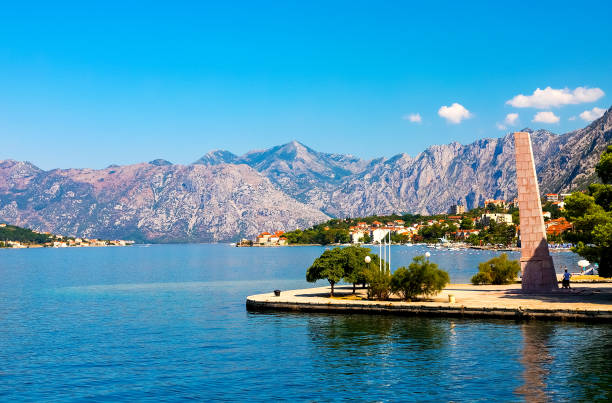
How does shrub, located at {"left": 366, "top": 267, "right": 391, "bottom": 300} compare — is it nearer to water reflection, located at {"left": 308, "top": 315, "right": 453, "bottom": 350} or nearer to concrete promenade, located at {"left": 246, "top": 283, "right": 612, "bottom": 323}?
concrete promenade, located at {"left": 246, "top": 283, "right": 612, "bottom": 323}

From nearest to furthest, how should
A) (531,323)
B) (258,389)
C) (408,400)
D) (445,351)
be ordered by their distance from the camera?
(408,400) → (258,389) → (445,351) → (531,323)

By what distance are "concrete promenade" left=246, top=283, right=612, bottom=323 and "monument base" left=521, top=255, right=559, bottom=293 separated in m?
1.08

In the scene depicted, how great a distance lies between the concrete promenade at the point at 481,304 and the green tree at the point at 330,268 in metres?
1.78

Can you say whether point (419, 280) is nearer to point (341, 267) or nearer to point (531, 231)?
point (341, 267)

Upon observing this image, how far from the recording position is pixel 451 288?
64500 mm

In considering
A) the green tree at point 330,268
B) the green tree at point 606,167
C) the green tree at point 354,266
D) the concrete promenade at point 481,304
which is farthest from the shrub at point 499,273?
the green tree at point 330,268

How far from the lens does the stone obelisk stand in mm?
52469

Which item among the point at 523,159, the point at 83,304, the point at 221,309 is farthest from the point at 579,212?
the point at 83,304

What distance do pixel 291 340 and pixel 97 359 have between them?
481 inches

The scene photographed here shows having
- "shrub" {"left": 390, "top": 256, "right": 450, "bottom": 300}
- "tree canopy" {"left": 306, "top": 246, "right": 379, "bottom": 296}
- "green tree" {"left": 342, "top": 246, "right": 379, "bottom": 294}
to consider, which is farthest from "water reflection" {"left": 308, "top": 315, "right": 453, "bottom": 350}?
"green tree" {"left": 342, "top": 246, "right": 379, "bottom": 294}

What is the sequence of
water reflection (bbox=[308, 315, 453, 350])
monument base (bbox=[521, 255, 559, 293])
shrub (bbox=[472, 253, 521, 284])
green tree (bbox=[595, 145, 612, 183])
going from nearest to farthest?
water reflection (bbox=[308, 315, 453, 350]) → green tree (bbox=[595, 145, 612, 183]) → monument base (bbox=[521, 255, 559, 293]) → shrub (bbox=[472, 253, 521, 284])

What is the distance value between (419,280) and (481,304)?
19.8 feet

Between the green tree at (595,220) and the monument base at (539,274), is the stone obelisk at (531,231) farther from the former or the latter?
the green tree at (595,220)

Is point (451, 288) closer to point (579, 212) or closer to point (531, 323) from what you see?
point (579, 212)
